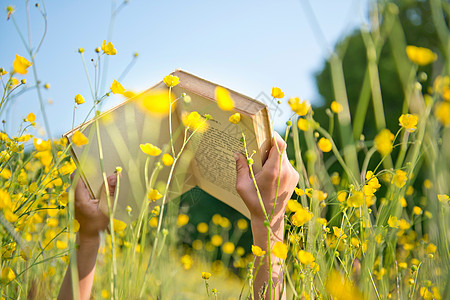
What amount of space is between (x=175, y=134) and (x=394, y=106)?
470cm

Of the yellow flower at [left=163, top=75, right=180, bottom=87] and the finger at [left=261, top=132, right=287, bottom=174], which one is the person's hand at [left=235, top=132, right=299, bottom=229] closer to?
the finger at [left=261, top=132, right=287, bottom=174]

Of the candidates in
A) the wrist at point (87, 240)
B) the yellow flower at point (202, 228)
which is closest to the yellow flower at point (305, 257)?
the wrist at point (87, 240)

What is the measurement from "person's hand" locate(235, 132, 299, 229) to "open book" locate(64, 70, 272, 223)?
24 millimetres

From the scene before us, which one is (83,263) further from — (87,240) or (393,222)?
(393,222)

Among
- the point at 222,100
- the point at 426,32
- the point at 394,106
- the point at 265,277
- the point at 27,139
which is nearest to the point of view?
the point at 222,100

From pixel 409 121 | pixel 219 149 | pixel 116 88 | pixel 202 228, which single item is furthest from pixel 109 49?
pixel 202 228

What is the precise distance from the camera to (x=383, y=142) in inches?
31.0

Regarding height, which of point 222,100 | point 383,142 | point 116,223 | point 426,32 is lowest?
point 426,32

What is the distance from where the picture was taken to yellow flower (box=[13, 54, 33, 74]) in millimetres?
934

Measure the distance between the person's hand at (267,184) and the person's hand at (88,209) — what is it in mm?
285

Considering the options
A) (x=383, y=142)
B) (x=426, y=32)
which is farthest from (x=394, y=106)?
(x=383, y=142)

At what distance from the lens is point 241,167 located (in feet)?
2.69

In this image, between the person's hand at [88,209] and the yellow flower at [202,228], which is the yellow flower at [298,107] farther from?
the yellow flower at [202,228]

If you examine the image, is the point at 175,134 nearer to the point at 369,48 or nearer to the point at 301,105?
the point at 301,105
